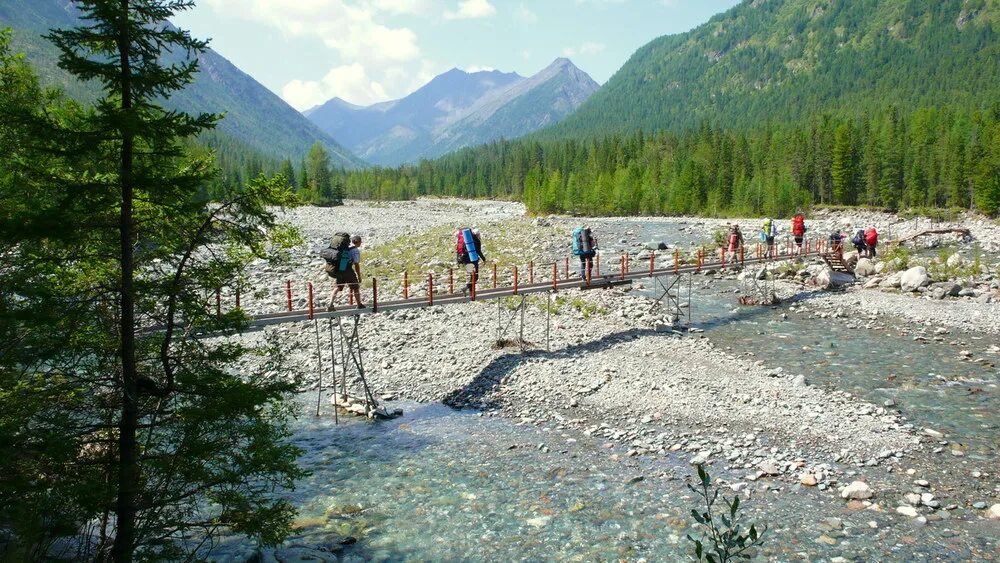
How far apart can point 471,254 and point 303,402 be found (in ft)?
23.2

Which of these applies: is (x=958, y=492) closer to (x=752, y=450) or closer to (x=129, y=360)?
(x=752, y=450)

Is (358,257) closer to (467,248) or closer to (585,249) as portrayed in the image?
(467,248)

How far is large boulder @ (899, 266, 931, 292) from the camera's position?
30.0 m

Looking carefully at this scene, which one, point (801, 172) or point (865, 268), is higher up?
point (801, 172)

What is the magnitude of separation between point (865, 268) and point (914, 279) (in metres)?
4.13

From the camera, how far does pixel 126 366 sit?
7117 millimetres

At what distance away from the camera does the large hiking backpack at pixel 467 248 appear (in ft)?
67.4

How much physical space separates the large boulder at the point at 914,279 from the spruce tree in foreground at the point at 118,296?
1252 inches

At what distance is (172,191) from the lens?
6.94 m

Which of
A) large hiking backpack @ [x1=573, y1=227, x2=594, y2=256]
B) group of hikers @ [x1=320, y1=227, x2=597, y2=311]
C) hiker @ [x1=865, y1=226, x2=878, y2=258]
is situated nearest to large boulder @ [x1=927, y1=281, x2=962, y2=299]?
hiker @ [x1=865, y1=226, x2=878, y2=258]

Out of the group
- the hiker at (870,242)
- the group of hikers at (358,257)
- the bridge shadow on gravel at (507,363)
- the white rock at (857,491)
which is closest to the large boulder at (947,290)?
the hiker at (870,242)

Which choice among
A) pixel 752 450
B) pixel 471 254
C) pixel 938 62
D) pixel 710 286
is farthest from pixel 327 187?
pixel 938 62

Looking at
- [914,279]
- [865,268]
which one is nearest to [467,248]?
[914,279]

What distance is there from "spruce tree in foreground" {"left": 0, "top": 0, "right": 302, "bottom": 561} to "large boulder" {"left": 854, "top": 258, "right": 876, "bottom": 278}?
35.0m
